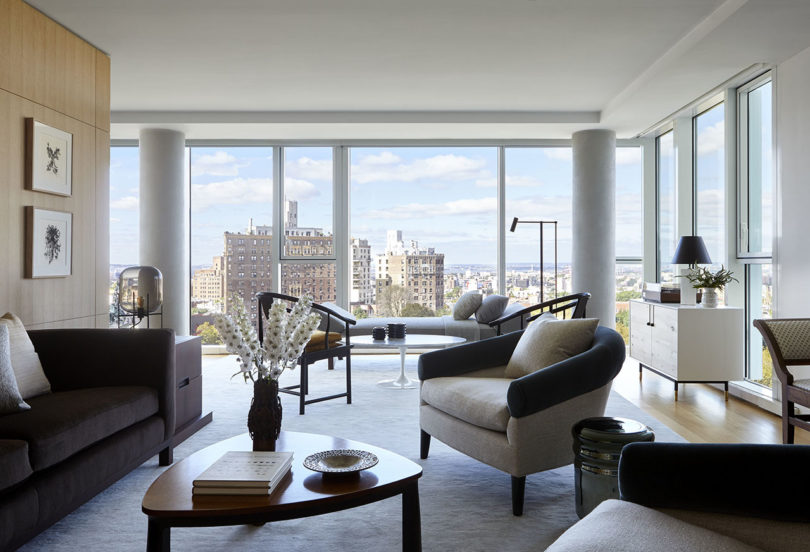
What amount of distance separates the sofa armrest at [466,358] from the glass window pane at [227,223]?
15.7 ft

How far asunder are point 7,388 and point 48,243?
1574 millimetres

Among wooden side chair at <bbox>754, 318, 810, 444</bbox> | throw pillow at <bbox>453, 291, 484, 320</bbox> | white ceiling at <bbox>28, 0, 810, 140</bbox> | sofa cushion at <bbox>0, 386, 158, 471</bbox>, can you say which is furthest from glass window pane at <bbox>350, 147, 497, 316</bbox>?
sofa cushion at <bbox>0, 386, 158, 471</bbox>

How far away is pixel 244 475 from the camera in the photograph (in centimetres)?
199

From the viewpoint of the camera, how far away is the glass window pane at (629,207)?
306 inches

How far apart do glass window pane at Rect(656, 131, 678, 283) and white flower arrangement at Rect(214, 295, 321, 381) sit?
18.2ft

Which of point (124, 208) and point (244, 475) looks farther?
point (124, 208)

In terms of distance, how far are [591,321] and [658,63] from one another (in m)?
3.03

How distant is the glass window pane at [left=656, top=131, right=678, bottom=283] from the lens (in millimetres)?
6918

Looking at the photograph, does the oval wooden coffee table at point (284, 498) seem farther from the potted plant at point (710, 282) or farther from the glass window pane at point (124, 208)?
the glass window pane at point (124, 208)

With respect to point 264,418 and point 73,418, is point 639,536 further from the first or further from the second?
point 73,418

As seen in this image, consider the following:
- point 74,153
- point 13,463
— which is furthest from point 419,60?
point 13,463

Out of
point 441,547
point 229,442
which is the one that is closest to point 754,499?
point 441,547

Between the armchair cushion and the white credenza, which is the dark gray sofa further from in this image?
the white credenza

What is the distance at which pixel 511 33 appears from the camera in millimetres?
4555
